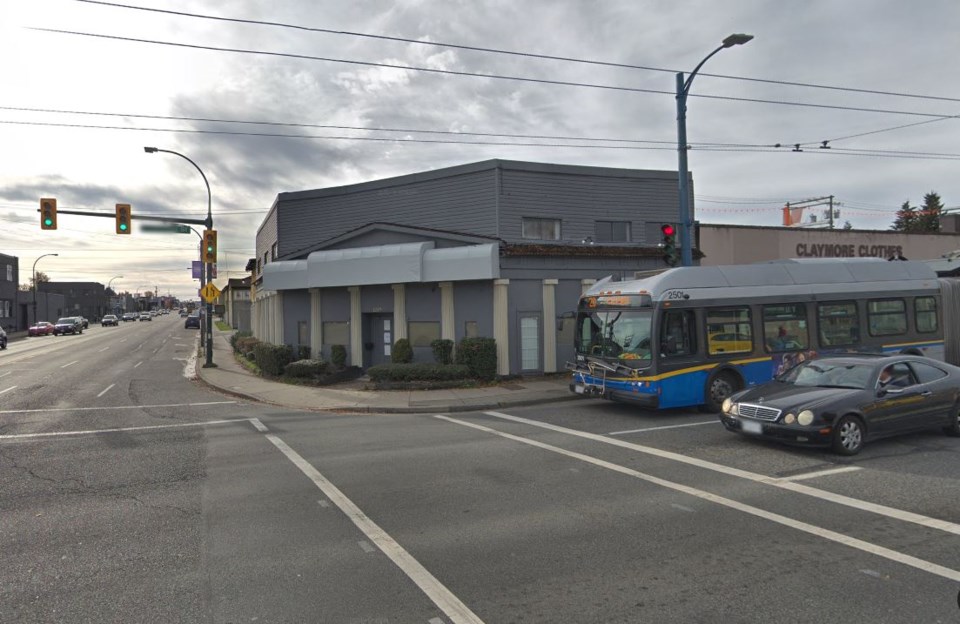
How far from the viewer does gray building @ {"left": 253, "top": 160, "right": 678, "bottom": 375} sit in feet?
59.5

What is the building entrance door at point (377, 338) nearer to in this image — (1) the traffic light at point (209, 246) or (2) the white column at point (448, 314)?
(2) the white column at point (448, 314)

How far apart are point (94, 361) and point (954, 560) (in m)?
31.5

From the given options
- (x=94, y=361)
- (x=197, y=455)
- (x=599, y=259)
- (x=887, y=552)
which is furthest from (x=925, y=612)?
(x=94, y=361)

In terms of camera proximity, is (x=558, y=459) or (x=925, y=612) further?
(x=558, y=459)

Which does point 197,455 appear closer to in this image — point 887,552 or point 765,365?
point 887,552

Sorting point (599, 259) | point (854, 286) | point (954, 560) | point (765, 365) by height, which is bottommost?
point (954, 560)

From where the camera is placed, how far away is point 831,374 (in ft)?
30.3

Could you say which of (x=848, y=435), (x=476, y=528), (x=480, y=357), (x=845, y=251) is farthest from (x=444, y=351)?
(x=845, y=251)

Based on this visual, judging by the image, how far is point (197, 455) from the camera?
9.18 metres

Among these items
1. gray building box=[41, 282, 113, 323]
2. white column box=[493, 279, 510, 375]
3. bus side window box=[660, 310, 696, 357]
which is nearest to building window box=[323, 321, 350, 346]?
white column box=[493, 279, 510, 375]

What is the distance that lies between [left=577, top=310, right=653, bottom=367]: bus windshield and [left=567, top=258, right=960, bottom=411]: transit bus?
0.02 metres

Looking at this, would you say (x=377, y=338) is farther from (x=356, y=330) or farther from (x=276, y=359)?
(x=276, y=359)

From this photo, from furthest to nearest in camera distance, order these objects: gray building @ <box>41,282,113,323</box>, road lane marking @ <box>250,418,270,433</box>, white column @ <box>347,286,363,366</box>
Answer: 1. gray building @ <box>41,282,113,323</box>
2. white column @ <box>347,286,363,366</box>
3. road lane marking @ <box>250,418,270,433</box>

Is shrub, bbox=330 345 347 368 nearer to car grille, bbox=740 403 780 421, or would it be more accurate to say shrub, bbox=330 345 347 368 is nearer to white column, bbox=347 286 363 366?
white column, bbox=347 286 363 366
